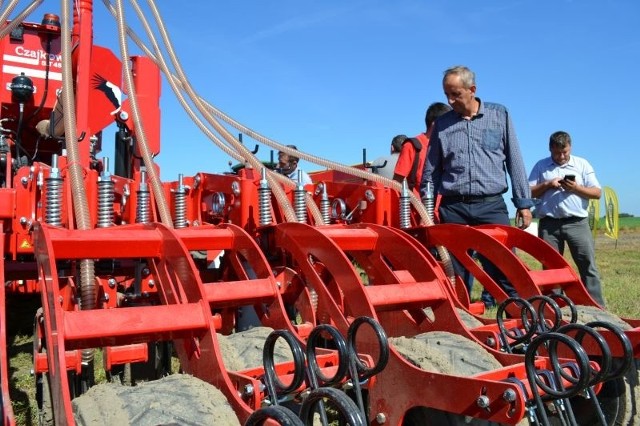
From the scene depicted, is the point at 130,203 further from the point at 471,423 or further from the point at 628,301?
the point at 628,301

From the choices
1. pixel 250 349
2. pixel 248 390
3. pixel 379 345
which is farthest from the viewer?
pixel 250 349

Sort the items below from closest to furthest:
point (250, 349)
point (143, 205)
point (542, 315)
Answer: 1. point (250, 349)
2. point (542, 315)
3. point (143, 205)

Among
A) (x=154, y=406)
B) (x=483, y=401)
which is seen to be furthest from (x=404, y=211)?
(x=154, y=406)

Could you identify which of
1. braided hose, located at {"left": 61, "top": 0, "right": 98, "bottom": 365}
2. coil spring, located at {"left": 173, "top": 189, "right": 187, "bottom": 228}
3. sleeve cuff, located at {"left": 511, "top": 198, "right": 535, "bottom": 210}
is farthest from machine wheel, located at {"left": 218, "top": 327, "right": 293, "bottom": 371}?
sleeve cuff, located at {"left": 511, "top": 198, "right": 535, "bottom": 210}

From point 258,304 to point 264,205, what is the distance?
75 cm

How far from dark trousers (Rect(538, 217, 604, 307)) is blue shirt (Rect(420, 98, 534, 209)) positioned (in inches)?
56.4

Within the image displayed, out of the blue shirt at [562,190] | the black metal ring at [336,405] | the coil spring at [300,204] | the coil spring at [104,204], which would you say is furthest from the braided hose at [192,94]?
the blue shirt at [562,190]

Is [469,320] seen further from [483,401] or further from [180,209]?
[180,209]

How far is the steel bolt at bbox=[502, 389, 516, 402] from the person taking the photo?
6.38 ft

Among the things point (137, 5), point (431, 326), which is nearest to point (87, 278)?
point (431, 326)

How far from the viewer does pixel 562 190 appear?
18.8 feet

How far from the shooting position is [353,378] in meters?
2.21

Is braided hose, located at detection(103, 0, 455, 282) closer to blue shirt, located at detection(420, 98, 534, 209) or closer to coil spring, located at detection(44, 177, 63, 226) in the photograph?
blue shirt, located at detection(420, 98, 534, 209)

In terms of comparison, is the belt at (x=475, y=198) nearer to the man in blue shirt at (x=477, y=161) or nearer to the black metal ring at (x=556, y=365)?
the man in blue shirt at (x=477, y=161)
